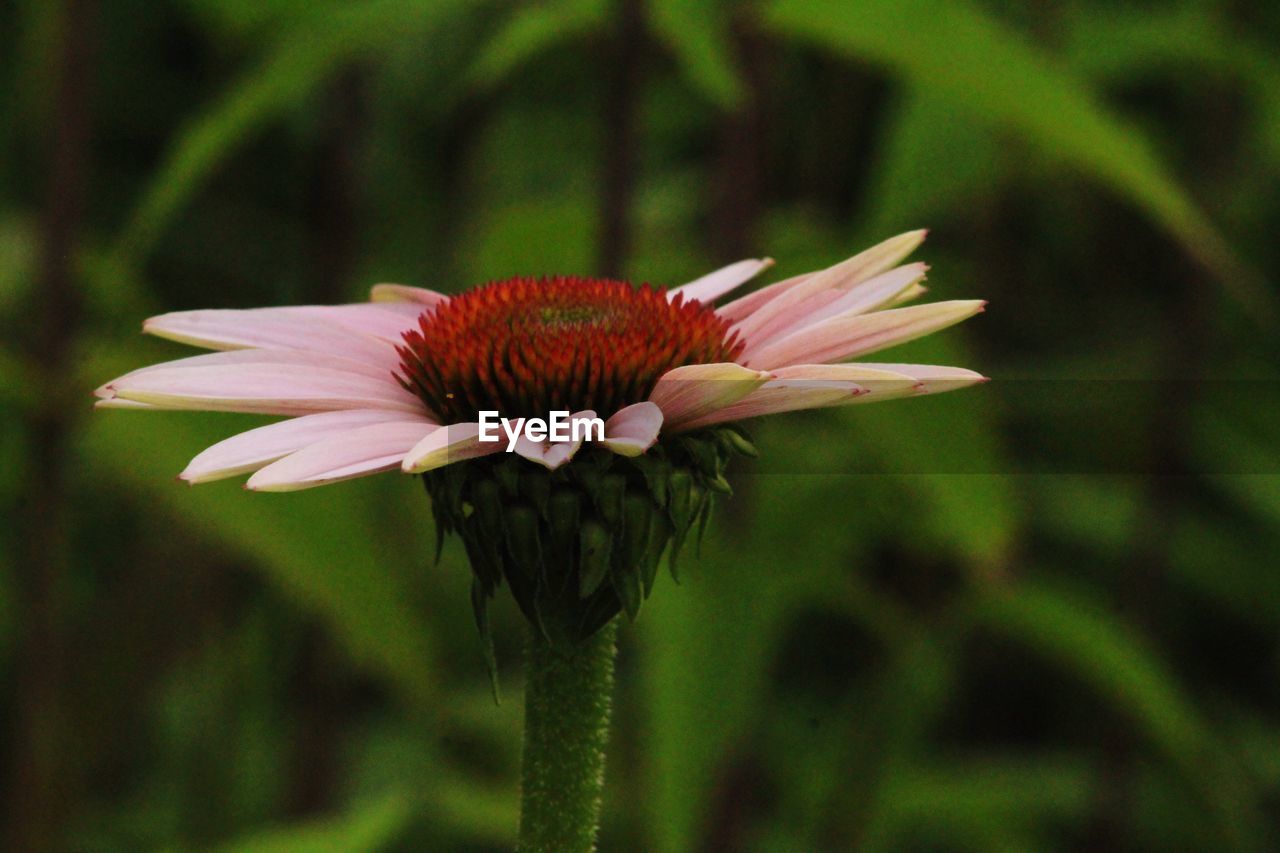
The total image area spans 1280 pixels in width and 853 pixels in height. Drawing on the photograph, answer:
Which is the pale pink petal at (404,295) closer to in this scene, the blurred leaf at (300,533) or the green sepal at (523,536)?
the green sepal at (523,536)

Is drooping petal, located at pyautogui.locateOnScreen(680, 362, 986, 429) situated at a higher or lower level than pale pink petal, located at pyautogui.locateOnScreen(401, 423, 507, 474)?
higher

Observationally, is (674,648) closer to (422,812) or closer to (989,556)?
(989,556)

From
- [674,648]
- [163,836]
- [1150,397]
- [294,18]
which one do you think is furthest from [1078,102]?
[163,836]

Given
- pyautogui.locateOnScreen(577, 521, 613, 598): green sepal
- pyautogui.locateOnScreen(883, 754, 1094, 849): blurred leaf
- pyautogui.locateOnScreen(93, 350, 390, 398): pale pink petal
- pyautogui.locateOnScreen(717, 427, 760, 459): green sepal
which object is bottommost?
pyautogui.locateOnScreen(883, 754, 1094, 849): blurred leaf

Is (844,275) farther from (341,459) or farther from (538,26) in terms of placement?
(538,26)

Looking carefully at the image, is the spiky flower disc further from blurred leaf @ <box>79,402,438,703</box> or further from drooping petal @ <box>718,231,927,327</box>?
blurred leaf @ <box>79,402,438,703</box>

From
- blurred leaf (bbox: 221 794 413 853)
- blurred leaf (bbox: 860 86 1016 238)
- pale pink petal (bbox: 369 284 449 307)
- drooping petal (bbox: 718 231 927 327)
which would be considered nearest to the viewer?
drooping petal (bbox: 718 231 927 327)

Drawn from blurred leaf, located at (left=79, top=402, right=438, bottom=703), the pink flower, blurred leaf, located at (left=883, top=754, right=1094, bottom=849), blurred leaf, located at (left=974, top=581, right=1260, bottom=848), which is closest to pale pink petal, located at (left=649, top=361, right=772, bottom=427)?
the pink flower

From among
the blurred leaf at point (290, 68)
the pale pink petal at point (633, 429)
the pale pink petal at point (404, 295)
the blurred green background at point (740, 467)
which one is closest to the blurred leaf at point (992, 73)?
the blurred green background at point (740, 467)
